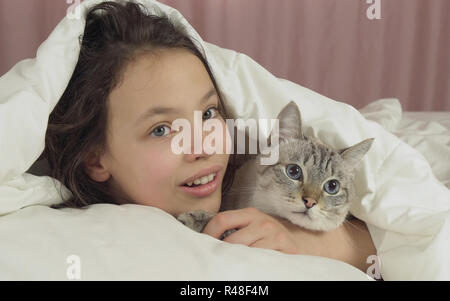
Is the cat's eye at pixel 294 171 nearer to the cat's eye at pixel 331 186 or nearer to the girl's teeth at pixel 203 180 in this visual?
the cat's eye at pixel 331 186

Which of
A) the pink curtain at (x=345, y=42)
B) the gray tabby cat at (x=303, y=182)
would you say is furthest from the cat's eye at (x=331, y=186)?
the pink curtain at (x=345, y=42)

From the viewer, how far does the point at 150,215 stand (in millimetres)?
945

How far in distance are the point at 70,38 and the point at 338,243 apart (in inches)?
31.6

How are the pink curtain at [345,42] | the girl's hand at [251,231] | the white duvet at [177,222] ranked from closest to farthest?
1. the white duvet at [177,222]
2. the girl's hand at [251,231]
3. the pink curtain at [345,42]

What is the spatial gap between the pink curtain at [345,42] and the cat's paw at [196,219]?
1.82 meters

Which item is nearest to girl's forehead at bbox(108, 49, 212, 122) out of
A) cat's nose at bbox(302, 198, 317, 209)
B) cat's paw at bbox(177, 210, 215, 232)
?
cat's paw at bbox(177, 210, 215, 232)

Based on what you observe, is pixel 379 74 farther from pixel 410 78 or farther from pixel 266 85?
pixel 266 85

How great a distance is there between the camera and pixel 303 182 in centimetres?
117

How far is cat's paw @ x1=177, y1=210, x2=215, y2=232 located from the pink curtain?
5.98 ft

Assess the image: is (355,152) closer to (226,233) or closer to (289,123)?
(289,123)

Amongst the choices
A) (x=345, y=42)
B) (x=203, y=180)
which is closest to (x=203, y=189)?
(x=203, y=180)

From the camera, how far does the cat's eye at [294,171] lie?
3.91 ft

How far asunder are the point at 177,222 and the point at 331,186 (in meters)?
0.43

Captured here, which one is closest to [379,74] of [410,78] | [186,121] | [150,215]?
[410,78]
